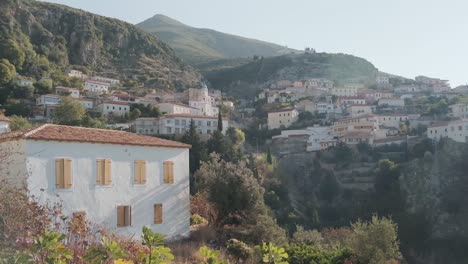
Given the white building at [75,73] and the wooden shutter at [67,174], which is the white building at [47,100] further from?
the wooden shutter at [67,174]

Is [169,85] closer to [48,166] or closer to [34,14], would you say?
[34,14]

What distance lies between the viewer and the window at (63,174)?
1628cm

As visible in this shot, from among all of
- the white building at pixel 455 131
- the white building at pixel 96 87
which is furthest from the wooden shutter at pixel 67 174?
the white building at pixel 96 87

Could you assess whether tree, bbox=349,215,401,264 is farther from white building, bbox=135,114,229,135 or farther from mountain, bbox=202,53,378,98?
mountain, bbox=202,53,378,98

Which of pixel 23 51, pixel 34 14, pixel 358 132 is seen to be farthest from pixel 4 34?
pixel 358 132

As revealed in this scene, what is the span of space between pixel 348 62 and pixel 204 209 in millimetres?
141293

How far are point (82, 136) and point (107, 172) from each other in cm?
142

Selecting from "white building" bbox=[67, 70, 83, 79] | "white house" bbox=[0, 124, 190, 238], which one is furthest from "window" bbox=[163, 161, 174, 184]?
"white building" bbox=[67, 70, 83, 79]

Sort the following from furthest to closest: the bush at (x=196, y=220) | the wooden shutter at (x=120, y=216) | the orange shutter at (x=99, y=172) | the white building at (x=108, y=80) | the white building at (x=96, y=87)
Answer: the white building at (x=108, y=80)
the white building at (x=96, y=87)
the bush at (x=196, y=220)
the wooden shutter at (x=120, y=216)
the orange shutter at (x=99, y=172)

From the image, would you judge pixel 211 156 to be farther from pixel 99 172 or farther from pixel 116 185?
pixel 99 172

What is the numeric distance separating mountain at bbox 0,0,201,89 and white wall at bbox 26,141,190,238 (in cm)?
7820

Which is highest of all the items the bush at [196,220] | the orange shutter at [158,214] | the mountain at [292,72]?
the mountain at [292,72]

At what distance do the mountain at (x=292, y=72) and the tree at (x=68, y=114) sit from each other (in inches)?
2924

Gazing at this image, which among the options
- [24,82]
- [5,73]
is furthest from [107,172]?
[5,73]
